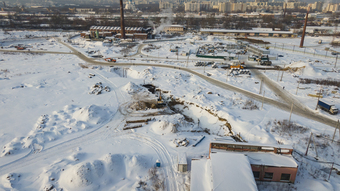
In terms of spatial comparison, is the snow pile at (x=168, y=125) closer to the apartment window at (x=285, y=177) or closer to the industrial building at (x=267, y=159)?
the industrial building at (x=267, y=159)

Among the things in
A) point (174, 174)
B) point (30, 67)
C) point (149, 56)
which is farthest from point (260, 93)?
point (30, 67)

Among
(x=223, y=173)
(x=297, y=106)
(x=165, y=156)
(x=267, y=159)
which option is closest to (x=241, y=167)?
(x=223, y=173)

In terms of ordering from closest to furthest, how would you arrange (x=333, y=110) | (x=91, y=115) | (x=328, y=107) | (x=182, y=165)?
(x=182, y=165) < (x=91, y=115) < (x=333, y=110) < (x=328, y=107)

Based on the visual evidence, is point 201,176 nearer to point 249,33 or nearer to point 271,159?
point 271,159

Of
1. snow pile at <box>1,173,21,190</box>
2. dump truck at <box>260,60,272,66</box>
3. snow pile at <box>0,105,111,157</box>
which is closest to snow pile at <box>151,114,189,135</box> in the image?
snow pile at <box>0,105,111,157</box>

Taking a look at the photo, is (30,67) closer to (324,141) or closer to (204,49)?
(204,49)

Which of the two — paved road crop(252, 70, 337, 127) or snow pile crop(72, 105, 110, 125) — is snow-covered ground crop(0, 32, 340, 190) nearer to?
snow pile crop(72, 105, 110, 125)

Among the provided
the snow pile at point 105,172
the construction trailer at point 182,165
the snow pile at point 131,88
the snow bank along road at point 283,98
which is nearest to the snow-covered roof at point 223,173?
the construction trailer at point 182,165
